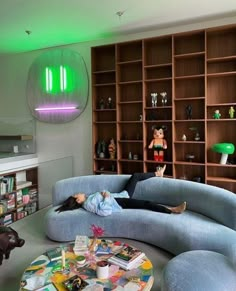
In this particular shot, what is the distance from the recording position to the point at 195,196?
114 inches

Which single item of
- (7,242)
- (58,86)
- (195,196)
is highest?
(58,86)

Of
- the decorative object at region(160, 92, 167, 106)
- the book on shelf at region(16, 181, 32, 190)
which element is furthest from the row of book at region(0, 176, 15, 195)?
the decorative object at region(160, 92, 167, 106)

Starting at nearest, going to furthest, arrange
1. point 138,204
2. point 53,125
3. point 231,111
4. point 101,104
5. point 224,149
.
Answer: point 138,204
point 224,149
point 231,111
point 101,104
point 53,125

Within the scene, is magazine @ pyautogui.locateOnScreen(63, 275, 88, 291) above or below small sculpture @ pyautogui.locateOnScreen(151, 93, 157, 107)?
below

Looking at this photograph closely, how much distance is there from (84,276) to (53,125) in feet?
11.6

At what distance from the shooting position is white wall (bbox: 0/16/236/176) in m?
4.59

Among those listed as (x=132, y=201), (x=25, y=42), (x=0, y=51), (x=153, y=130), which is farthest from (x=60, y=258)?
(x=0, y=51)

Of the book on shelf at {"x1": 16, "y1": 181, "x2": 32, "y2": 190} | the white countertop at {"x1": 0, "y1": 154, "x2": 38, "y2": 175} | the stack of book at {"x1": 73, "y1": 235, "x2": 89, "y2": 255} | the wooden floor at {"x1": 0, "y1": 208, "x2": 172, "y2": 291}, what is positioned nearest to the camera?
the stack of book at {"x1": 73, "y1": 235, "x2": 89, "y2": 255}

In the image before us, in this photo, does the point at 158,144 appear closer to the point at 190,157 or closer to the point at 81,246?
the point at 190,157

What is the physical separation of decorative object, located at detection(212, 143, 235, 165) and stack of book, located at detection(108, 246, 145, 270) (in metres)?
2.04

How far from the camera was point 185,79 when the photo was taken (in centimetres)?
385

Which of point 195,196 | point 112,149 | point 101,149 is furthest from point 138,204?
point 101,149

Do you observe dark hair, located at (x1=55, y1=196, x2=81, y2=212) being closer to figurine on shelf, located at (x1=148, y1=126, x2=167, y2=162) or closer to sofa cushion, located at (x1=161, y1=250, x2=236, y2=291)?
figurine on shelf, located at (x1=148, y1=126, x2=167, y2=162)

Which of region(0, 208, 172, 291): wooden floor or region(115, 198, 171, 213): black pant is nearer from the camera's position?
region(0, 208, 172, 291): wooden floor
